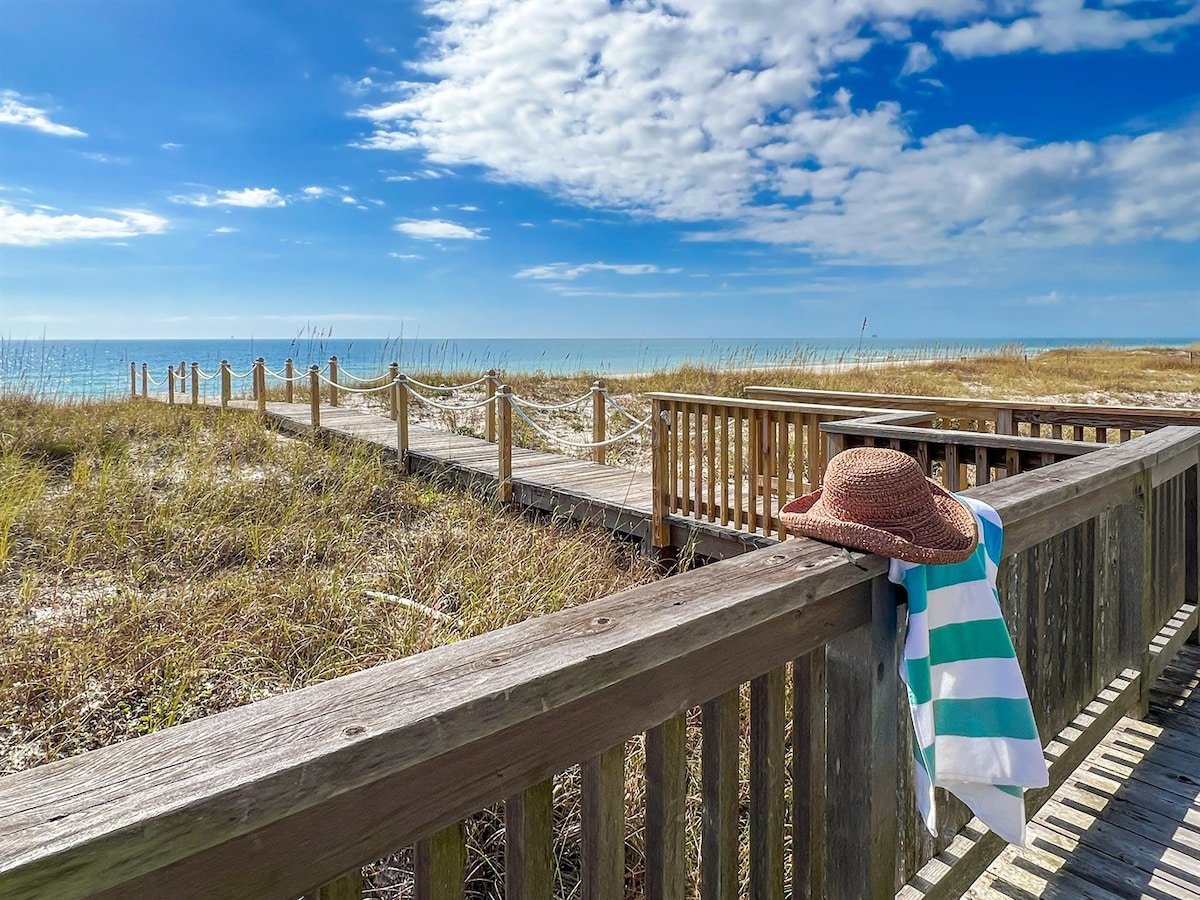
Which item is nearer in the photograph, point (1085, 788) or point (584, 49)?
point (1085, 788)

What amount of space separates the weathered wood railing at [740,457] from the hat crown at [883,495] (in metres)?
3.08

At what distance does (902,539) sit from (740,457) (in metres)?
3.80

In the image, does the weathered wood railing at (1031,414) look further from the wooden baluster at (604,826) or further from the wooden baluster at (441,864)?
the wooden baluster at (441,864)

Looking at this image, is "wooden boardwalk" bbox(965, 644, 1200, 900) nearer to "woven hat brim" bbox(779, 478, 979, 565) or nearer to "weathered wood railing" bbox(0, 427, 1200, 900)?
"weathered wood railing" bbox(0, 427, 1200, 900)

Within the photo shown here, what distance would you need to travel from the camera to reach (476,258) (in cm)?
5491

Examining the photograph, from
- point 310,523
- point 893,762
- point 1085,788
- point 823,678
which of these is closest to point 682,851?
point 823,678

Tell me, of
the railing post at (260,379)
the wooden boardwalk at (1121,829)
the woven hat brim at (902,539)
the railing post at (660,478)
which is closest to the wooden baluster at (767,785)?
the woven hat brim at (902,539)

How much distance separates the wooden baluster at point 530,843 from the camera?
3.16ft

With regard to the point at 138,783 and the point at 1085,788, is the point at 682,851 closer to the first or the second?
the point at 138,783

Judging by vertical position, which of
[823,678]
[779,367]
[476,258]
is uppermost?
[476,258]

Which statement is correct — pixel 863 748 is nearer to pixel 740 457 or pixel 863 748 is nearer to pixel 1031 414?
pixel 740 457

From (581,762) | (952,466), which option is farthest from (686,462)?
(581,762)

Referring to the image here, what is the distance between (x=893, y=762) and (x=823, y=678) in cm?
31

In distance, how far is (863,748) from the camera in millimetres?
1460
